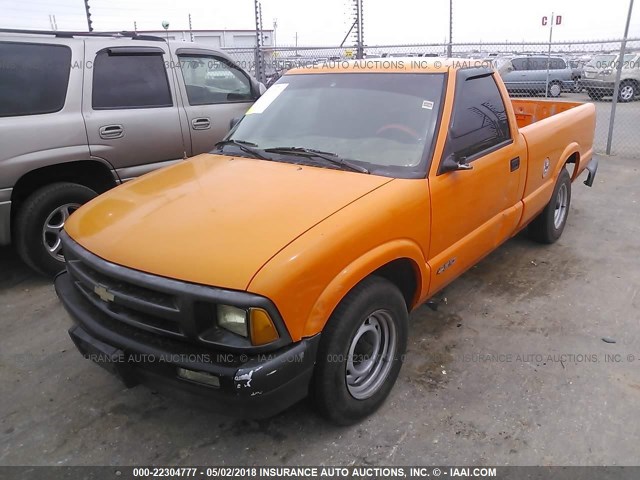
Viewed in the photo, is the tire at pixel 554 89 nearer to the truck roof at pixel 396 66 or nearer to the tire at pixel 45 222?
the truck roof at pixel 396 66

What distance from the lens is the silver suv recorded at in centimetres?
418

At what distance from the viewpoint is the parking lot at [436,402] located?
2.56 m

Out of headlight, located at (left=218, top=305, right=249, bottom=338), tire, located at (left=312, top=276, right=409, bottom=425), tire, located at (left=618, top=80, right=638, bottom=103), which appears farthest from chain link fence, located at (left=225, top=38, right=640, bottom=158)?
headlight, located at (left=218, top=305, right=249, bottom=338)

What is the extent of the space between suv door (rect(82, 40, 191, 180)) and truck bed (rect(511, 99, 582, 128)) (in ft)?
12.2

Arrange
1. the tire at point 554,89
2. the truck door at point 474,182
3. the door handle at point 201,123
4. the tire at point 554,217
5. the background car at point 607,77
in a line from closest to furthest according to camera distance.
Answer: the truck door at point 474,182 → the tire at point 554,217 → the door handle at point 201,123 → the background car at point 607,77 → the tire at point 554,89

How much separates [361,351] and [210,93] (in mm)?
3916

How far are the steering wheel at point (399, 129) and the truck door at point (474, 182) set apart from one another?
0.20m

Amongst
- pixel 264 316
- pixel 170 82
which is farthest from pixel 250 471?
pixel 170 82

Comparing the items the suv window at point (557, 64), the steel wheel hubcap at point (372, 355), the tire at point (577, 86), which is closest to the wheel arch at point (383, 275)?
the steel wheel hubcap at point (372, 355)

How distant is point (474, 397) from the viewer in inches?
115

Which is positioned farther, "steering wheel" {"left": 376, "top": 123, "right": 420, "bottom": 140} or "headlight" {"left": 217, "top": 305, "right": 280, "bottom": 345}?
"steering wheel" {"left": 376, "top": 123, "right": 420, "bottom": 140}

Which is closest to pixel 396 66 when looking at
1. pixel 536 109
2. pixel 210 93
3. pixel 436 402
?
pixel 436 402

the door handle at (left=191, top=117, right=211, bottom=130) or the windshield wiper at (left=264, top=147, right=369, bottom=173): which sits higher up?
the windshield wiper at (left=264, top=147, right=369, bottom=173)

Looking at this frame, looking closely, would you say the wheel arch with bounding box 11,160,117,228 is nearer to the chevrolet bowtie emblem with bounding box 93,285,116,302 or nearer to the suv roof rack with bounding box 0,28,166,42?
the suv roof rack with bounding box 0,28,166,42
